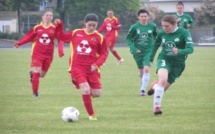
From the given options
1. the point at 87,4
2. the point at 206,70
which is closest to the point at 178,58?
the point at 206,70

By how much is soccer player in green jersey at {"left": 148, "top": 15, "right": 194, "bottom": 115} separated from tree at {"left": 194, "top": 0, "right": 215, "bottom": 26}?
191ft

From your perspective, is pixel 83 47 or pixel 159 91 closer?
pixel 83 47

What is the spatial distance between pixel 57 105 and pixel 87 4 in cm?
5708

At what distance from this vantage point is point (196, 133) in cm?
932

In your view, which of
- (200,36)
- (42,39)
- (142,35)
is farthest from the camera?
(200,36)

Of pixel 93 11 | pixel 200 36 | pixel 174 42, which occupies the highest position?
pixel 174 42

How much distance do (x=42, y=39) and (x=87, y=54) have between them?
4.03 m

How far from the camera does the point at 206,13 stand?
228 feet

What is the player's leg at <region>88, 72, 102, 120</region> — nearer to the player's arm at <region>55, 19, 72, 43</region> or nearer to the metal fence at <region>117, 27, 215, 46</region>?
the player's arm at <region>55, 19, 72, 43</region>

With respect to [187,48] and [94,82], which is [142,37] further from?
[94,82]

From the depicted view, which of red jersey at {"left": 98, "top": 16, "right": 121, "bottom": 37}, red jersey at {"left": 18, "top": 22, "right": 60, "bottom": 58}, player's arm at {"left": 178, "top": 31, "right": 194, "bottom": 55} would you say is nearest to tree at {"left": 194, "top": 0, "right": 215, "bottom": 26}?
red jersey at {"left": 98, "top": 16, "right": 121, "bottom": 37}

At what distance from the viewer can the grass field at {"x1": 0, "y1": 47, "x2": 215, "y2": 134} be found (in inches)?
388

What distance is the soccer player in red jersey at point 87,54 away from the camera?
35.8 feet

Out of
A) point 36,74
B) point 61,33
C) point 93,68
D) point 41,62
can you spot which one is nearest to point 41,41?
point 41,62
